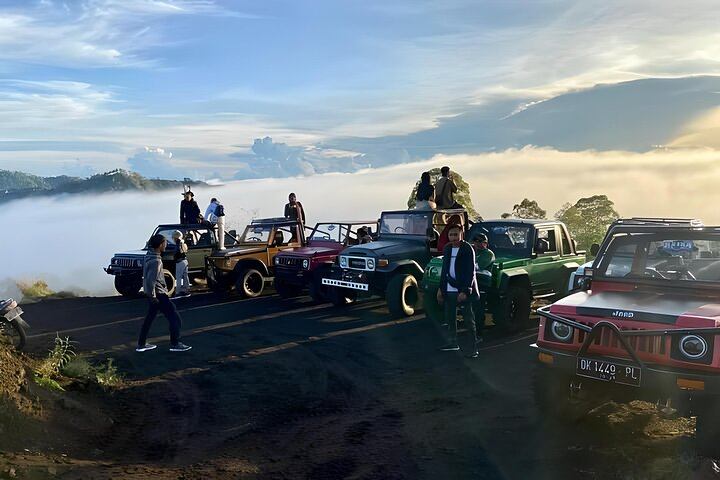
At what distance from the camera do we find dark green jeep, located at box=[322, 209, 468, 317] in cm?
1185

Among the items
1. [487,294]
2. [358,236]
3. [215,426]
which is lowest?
[215,426]

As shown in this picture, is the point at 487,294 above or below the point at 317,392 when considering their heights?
above

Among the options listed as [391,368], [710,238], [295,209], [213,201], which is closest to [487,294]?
[391,368]

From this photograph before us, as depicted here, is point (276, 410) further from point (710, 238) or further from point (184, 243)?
point (184, 243)

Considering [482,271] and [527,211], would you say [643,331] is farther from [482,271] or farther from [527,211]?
[527,211]

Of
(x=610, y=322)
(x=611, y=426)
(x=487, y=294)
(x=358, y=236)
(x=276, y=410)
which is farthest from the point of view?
(x=358, y=236)

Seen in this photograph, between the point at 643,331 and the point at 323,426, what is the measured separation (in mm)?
3159

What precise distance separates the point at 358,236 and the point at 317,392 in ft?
23.8

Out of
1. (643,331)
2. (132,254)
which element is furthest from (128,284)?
(643,331)

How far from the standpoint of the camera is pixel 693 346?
15.4 feet

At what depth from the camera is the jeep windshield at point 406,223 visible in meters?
12.8

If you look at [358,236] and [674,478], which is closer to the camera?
[674,478]

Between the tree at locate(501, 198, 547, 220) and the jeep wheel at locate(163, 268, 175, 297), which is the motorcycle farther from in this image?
the tree at locate(501, 198, 547, 220)

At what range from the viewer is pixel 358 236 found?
1422cm
